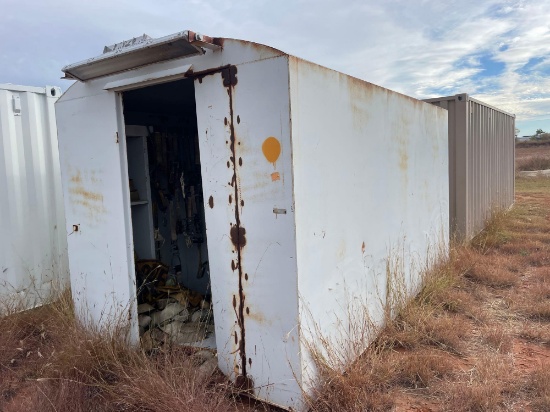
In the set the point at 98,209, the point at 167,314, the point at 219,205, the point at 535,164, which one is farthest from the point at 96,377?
the point at 535,164

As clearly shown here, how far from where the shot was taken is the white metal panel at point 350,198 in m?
2.72

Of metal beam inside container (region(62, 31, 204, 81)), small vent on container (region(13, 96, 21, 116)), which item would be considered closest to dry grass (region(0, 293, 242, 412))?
metal beam inside container (region(62, 31, 204, 81))

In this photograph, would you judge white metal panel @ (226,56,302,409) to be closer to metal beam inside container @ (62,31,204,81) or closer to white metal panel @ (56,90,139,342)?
metal beam inside container @ (62,31,204,81)

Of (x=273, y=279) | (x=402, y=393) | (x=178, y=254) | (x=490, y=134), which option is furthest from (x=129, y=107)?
(x=490, y=134)

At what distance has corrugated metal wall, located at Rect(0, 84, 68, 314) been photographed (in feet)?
15.6

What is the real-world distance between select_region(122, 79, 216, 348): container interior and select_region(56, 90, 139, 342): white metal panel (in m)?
0.37

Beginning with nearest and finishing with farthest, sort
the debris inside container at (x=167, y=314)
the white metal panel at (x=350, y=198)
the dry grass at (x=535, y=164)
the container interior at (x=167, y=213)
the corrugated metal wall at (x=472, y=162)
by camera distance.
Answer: the white metal panel at (x=350, y=198), the debris inside container at (x=167, y=314), the container interior at (x=167, y=213), the corrugated metal wall at (x=472, y=162), the dry grass at (x=535, y=164)

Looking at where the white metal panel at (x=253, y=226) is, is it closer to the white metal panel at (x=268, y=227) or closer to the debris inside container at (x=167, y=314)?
the white metal panel at (x=268, y=227)

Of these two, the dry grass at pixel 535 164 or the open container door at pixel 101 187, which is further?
the dry grass at pixel 535 164

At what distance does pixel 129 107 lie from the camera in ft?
14.8

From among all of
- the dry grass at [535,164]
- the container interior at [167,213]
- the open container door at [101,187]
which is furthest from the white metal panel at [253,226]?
the dry grass at [535,164]

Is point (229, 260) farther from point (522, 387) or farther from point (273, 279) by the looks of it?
point (522, 387)

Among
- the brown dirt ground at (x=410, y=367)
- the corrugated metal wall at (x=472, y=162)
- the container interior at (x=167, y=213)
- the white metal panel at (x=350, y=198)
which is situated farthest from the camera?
the corrugated metal wall at (x=472, y=162)

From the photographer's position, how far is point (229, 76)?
2.76 m
